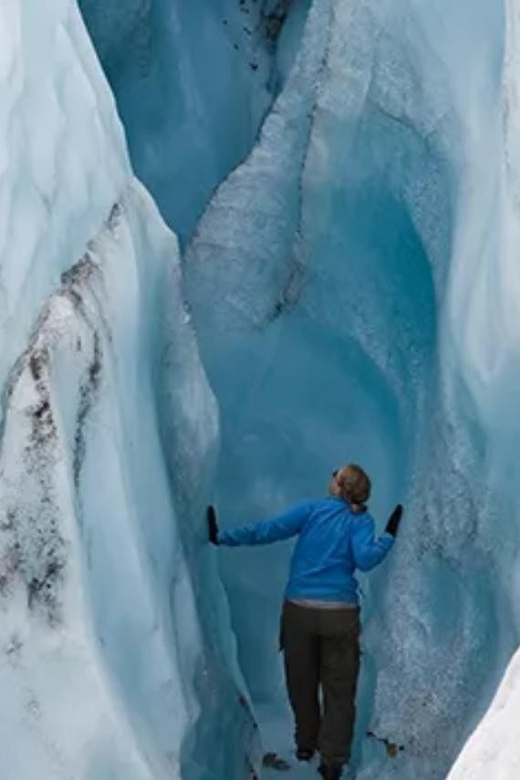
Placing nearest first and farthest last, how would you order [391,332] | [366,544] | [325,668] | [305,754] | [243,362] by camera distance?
[366,544], [325,668], [305,754], [391,332], [243,362]

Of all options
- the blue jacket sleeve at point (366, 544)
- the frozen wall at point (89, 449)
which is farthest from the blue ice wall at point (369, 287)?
the frozen wall at point (89, 449)

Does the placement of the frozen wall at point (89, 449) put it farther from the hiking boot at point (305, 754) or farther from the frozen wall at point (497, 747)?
the frozen wall at point (497, 747)

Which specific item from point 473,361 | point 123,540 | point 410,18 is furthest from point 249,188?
point 123,540

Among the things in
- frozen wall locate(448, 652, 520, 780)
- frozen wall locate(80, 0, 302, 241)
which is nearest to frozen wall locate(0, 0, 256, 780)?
frozen wall locate(448, 652, 520, 780)

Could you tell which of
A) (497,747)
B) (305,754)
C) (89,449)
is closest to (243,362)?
(305,754)

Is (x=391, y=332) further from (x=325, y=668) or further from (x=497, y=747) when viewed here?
(x=497, y=747)

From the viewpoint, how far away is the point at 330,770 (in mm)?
4223

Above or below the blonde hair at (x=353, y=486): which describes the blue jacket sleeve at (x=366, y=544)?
below

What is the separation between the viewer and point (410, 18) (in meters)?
4.46

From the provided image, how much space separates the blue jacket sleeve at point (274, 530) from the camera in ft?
13.6

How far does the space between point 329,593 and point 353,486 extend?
0.28 meters

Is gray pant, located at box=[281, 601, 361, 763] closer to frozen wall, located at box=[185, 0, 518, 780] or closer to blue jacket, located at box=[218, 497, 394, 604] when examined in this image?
blue jacket, located at box=[218, 497, 394, 604]

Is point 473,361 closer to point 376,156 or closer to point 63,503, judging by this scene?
point 376,156

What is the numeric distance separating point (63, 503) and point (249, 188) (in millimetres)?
1948
